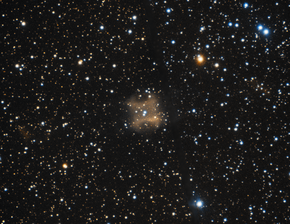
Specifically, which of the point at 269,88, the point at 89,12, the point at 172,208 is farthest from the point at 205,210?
the point at 89,12

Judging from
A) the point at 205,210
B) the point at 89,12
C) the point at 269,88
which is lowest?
the point at 205,210

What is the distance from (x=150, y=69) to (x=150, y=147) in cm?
11

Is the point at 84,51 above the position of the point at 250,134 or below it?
above

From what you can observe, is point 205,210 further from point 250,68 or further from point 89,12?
point 89,12

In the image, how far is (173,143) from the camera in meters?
0.29

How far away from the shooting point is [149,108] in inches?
11.7

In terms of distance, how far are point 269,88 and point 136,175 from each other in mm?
221

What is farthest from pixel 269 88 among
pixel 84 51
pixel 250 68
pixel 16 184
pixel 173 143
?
pixel 16 184

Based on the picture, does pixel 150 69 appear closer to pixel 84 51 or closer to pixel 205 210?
pixel 84 51

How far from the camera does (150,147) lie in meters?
0.29

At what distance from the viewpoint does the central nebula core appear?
0.29 m

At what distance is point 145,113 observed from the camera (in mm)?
296

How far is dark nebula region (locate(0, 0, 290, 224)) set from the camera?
0.95ft

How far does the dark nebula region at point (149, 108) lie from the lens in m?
0.29
